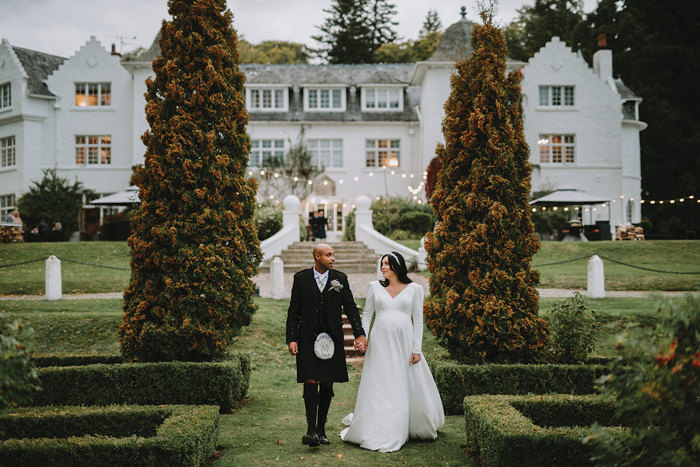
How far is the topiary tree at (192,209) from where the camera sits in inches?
302

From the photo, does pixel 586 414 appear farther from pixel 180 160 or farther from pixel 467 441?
pixel 180 160

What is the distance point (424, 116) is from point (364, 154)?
155 inches

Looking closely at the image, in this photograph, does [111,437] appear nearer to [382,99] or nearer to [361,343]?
[361,343]

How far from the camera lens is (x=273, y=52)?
172ft

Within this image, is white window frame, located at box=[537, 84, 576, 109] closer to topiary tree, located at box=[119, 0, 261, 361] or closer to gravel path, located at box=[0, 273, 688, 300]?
gravel path, located at box=[0, 273, 688, 300]

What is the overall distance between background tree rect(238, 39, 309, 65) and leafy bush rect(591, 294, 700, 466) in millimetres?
49704

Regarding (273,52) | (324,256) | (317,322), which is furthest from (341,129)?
(317,322)

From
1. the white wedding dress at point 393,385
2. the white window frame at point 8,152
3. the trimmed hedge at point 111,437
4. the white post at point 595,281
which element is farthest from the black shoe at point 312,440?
the white window frame at point 8,152

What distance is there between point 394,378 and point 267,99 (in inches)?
1216

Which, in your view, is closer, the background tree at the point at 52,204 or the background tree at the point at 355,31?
the background tree at the point at 52,204

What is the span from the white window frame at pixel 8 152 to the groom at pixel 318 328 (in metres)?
32.0

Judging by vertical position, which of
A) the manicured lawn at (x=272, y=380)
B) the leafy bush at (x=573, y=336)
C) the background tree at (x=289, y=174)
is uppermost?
the background tree at (x=289, y=174)

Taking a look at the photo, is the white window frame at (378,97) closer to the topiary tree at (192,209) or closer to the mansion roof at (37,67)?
A: the mansion roof at (37,67)

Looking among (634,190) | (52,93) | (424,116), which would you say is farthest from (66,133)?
(634,190)
